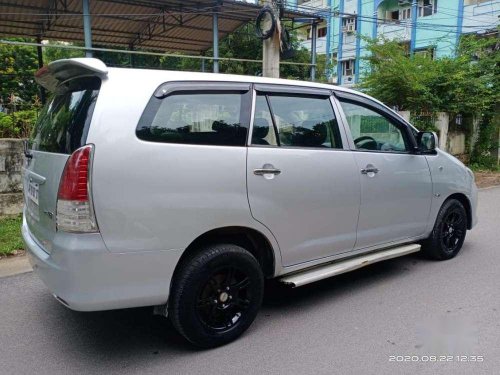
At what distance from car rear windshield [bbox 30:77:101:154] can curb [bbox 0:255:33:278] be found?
1817 millimetres

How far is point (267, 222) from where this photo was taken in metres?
3.11

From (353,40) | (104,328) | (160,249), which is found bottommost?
(104,328)

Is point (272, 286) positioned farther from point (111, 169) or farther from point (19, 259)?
point (19, 259)

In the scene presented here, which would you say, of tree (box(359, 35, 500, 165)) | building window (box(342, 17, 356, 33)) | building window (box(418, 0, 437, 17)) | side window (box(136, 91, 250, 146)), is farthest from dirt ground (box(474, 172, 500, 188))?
building window (box(342, 17, 356, 33))

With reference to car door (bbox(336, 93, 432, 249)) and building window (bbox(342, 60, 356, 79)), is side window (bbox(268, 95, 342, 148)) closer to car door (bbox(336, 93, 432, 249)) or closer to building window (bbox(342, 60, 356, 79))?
car door (bbox(336, 93, 432, 249))

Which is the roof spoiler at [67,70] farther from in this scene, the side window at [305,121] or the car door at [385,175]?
the car door at [385,175]

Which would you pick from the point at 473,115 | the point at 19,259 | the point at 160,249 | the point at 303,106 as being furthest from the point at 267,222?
the point at 473,115

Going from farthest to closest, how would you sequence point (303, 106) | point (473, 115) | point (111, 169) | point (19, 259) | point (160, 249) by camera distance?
1. point (473, 115)
2. point (19, 259)
3. point (303, 106)
4. point (160, 249)
5. point (111, 169)

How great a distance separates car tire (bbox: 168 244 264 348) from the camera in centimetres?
279

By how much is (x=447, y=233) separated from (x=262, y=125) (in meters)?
2.77

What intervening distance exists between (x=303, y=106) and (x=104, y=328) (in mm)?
2309

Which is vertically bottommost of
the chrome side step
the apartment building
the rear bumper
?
the chrome side step

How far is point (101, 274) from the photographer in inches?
98.9

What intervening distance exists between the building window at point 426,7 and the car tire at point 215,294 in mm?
28394
